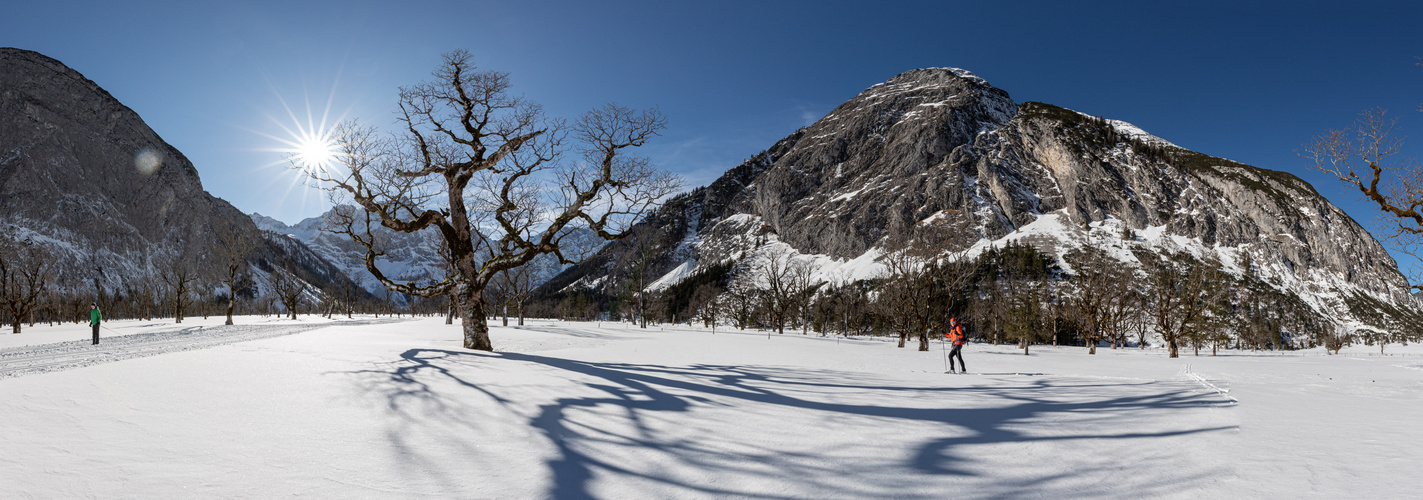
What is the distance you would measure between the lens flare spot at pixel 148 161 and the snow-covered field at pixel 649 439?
23642cm

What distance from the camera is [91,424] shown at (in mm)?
5941

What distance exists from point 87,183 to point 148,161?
18753 millimetres

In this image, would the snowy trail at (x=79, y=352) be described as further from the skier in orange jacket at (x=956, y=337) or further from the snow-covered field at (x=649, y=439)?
the skier in orange jacket at (x=956, y=337)

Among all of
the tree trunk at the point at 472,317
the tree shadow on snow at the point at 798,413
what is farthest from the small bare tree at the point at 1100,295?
the tree trunk at the point at 472,317

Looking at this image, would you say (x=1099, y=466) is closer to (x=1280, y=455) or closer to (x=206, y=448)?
(x=1280, y=455)

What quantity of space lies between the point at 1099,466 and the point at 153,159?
838 ft

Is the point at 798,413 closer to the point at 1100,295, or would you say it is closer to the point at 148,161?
the point at 1100,295

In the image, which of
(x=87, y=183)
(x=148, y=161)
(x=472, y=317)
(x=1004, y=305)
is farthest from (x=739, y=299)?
(x=148, y=161)

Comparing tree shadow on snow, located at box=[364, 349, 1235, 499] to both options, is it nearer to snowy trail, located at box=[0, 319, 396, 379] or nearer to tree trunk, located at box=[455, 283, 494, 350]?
tree trunk, located at box=[455, 283, 494, 350]

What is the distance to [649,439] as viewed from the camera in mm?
6121

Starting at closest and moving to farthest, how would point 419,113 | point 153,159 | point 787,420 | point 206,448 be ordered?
1. point 206,448
2. point 787,420
3. point 419,113
4. point 153,159

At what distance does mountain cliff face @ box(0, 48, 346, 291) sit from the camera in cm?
14150

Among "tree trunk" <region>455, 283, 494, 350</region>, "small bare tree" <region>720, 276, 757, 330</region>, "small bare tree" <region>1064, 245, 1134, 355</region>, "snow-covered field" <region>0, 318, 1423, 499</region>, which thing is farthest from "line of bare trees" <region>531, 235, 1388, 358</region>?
"tree trunk" <region>455, 283, 494, 350</region>

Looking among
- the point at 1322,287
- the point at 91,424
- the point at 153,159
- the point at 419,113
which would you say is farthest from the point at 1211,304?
the point at 153,159
